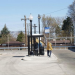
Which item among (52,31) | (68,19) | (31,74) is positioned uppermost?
(68,19)

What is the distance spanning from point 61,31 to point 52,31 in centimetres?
460

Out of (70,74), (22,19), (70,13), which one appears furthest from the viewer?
(70,13)

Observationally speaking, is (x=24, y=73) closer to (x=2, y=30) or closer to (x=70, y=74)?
(x=70, y=74)

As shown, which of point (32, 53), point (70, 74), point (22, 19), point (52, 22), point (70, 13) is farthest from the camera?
point (52, 22)

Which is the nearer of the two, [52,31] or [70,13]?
[70,13]

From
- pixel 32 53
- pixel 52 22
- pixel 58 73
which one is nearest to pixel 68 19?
pixel 52 22

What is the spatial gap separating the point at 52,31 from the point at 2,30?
2236cm

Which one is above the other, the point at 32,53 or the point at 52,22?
the point at 52,22

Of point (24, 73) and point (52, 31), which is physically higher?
point (52, 31)

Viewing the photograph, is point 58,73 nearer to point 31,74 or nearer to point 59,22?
point 31,74

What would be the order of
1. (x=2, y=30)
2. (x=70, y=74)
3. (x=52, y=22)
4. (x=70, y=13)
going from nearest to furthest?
(x=70, y=74)
(x=70, y=13)
(x=52, y=22)
(x=2, y=30)

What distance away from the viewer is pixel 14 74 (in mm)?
9250

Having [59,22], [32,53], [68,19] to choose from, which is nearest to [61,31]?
[59,22]

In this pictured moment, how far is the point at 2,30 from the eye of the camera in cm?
7212
